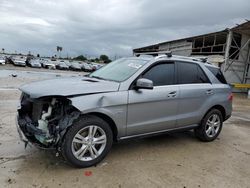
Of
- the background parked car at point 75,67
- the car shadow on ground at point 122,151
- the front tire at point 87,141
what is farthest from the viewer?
the background parked car at point 75,67

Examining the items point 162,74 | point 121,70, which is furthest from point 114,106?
point 162,74

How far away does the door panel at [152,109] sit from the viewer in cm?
392

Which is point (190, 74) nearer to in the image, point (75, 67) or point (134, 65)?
point (134, 65)

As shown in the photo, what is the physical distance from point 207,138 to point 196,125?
1.55 feet

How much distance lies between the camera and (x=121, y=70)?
4418 millimetres

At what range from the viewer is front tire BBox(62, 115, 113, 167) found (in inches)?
134

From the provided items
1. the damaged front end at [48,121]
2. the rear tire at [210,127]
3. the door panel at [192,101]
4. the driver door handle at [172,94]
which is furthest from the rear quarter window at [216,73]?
the damaged front end at [48,121]

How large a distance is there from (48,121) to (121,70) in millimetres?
1611

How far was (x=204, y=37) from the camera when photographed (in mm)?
19406

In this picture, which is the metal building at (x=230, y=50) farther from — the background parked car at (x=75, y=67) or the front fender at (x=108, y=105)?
the background parked car at (x=75, y=67)

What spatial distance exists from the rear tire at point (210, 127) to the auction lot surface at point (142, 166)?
15 centimetres

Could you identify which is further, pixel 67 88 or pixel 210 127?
pixel 210 127

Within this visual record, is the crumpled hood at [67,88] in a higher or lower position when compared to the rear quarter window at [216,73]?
lower

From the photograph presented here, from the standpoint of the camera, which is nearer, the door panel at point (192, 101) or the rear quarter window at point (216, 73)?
→ the door panel at point (192, 101)
